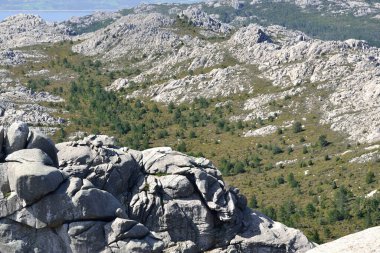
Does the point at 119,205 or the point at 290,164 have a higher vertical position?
the point at 119,205

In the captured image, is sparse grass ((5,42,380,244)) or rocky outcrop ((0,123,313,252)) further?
sparse grass ((5,42,380,244))

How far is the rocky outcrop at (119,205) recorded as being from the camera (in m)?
44.7

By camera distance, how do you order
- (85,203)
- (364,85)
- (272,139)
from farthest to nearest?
(364,85), (272,139), (85,203)

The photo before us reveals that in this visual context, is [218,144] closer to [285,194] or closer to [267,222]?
[285,194]

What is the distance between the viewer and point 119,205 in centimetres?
4809

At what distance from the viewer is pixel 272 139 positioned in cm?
17925

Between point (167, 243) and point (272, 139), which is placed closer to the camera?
point (167, 243)

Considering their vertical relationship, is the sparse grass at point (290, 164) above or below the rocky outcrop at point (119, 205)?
below

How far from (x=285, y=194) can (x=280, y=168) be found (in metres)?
23.3

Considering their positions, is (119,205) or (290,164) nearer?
(119,205)

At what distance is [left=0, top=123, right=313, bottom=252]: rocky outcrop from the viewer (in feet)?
147

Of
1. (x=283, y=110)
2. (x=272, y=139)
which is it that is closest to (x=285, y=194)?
(x=272, y=139)

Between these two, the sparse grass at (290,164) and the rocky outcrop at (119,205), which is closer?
the rocky outcrop at (119,205)

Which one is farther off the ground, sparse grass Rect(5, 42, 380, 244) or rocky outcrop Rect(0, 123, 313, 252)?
rocky outcrop Rect(0, 123, 313, 252)
